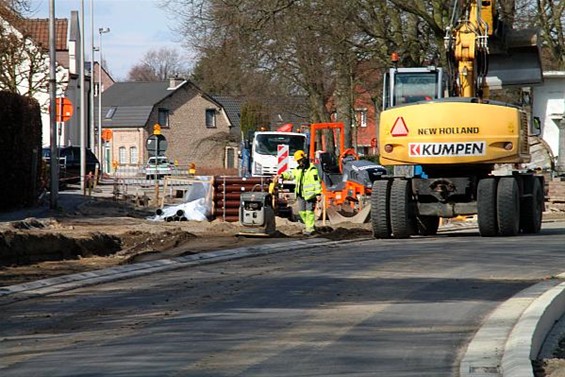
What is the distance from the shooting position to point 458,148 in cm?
2108

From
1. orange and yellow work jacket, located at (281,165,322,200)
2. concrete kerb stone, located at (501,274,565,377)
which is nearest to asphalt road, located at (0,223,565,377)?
concrete kerb stone, located at (501,274,565,377)

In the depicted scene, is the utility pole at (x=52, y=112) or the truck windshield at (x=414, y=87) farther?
the utility pole at (x=52, y=112)

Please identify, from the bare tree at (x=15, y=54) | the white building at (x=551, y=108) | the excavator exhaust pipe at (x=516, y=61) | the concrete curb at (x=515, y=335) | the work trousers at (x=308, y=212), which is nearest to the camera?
the concrete curb at (x=515, y=335)

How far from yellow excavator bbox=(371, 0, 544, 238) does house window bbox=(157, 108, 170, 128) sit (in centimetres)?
7008

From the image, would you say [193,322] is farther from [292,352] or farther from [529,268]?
[529,268]

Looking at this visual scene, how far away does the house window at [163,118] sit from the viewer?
3669 inches

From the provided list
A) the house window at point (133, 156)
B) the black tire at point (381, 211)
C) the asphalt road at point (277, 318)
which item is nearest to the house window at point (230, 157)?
the house window at point (133, 156)

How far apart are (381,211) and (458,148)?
2.02m

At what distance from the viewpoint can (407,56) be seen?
3891cm

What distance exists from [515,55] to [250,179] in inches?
365

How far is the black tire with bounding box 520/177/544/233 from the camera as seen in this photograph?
2264cm

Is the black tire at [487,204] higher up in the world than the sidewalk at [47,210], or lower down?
higher up

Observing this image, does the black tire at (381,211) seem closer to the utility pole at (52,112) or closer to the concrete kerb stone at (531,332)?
the concrete kerb stone at (531,332)

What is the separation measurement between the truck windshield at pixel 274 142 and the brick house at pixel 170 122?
124 ft
